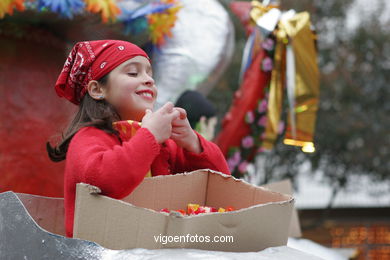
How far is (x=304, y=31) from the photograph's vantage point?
13.7 feet

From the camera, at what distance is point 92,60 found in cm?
172

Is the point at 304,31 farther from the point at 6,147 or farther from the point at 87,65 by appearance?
the point at 87,65

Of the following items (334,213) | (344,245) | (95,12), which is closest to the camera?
(95,12)

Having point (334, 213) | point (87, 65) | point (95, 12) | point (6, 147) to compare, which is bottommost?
point (334, 213)

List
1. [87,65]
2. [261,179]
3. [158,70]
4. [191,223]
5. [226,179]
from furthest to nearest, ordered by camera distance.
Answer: [261,179], [158,70], [87,65], [226,179], [191,223]

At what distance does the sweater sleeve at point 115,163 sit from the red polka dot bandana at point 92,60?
0.93 ft

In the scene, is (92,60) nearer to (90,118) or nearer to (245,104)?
(90,118)

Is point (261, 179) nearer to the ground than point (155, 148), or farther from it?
nearer to the ground

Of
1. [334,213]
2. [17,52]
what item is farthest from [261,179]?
[17,52]

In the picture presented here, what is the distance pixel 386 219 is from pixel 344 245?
1.83 m

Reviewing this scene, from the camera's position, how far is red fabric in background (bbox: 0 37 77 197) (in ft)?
11.0

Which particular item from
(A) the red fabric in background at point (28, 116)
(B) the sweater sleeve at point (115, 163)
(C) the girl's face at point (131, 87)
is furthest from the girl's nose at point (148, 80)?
(A) the red fabric in background at point (28, 116)

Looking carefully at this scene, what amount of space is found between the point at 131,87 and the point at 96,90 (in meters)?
0.10

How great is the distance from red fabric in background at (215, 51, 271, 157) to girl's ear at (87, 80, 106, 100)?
8.53ft
